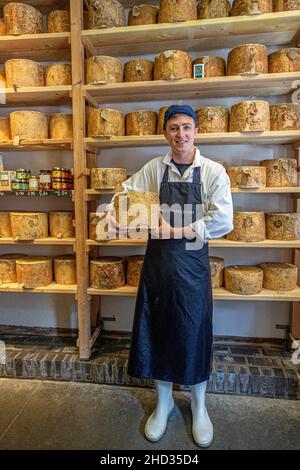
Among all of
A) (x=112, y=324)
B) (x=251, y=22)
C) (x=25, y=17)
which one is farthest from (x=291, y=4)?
(x=112, y=324)

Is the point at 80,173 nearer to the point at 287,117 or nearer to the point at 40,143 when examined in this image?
the point at 40,143

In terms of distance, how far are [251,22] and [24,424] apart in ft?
9.07

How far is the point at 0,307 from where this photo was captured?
2783 mm

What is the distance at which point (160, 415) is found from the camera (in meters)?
1.79

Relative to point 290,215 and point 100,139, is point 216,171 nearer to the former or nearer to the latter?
point 290,215

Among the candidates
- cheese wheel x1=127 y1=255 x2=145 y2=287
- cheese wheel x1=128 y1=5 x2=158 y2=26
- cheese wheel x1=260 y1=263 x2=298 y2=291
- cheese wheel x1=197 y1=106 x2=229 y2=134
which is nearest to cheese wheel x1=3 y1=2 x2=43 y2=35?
cheese wheel x1=128 y1=5 x2=158 y2=26

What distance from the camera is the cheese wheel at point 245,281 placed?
2.09m

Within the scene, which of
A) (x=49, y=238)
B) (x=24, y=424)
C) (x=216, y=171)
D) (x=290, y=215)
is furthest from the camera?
(x=49, y=238)

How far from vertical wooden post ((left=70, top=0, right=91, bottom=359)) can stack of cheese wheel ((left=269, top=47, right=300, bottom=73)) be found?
1255 mm

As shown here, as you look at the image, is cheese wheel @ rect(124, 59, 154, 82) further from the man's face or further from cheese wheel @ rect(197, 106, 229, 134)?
the man's face

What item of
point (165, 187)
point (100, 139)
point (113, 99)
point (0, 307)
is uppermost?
point (113, 99)

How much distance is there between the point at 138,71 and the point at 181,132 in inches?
32.1

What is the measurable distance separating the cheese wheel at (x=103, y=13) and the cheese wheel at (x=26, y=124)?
0.70 m

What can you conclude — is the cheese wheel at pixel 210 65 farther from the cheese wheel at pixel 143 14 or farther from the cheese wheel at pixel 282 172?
the cheese wheel at pixel 282 172
